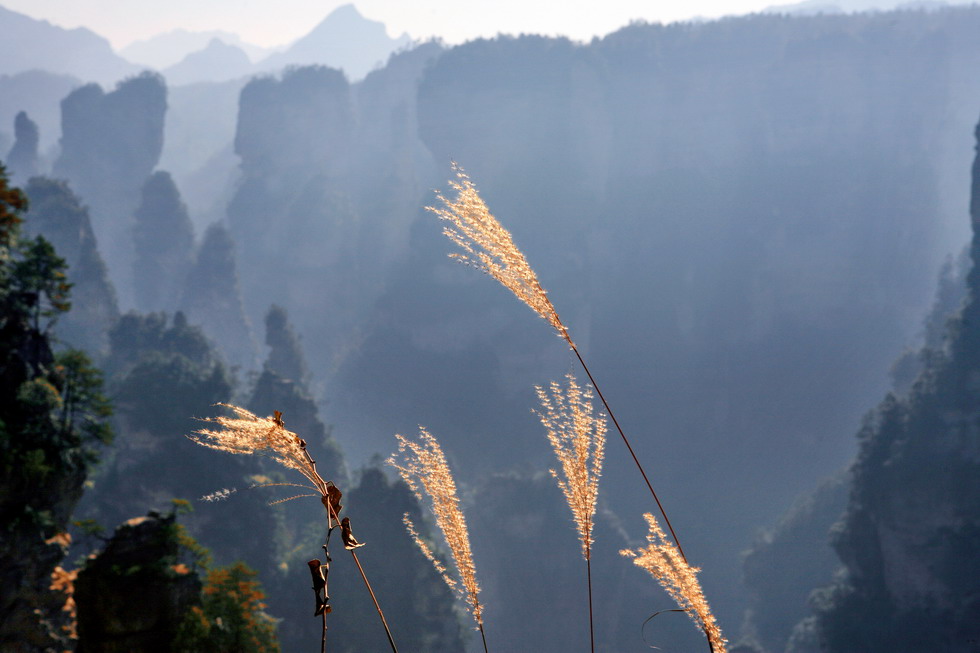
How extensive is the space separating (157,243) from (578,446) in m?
78.1

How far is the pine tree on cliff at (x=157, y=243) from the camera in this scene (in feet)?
227

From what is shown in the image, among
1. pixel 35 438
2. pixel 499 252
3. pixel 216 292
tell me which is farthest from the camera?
pixel 216 292

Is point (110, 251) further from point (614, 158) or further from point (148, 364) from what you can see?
point (614, 158)

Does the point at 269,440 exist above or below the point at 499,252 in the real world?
below

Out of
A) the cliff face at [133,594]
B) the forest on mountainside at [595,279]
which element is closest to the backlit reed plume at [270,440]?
the cliff face at [133,594]

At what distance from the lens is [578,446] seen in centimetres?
180

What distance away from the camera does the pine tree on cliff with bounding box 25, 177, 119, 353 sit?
48531 millimetres

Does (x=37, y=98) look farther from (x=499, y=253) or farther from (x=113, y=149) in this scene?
(x=499, y=253)

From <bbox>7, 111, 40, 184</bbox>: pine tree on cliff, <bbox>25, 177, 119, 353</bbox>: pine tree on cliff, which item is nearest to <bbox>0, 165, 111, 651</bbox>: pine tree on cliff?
<bbox>25, 177, 119, 353</bbox>: pine tree on cliff

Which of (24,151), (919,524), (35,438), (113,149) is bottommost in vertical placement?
(919,524)

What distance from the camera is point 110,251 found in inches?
3204

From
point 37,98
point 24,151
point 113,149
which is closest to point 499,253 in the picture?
point 24,151

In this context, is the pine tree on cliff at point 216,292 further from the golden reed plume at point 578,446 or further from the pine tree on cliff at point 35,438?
the golden reed plume at point 578,446

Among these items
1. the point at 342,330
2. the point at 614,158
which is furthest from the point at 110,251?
the point at 614,158
